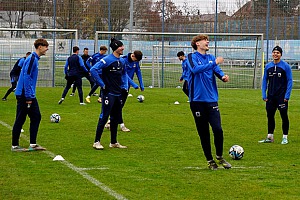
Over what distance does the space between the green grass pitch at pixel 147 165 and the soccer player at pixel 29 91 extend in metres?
0.44

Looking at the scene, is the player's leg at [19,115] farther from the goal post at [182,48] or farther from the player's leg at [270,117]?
the goal post at [182,48]

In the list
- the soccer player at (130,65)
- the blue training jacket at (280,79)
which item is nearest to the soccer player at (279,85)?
the blue training jacket at (280,79)

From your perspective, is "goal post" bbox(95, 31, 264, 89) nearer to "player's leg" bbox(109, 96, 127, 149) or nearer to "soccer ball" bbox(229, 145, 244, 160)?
"player's leg" bbox(109, 96, 127, 149)

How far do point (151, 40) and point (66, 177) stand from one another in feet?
86.1

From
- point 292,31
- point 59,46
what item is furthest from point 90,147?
point 292,31

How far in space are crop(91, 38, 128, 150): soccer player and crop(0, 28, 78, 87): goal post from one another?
20.5 m

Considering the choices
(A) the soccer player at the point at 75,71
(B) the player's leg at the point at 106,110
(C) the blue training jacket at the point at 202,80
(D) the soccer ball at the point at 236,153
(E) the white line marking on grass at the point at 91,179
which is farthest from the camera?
(A) the soccer player at the point at 75,71

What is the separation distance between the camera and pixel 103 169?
9.84 meters

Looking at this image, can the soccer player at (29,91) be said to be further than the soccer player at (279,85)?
No

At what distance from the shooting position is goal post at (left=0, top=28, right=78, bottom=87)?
107 feet

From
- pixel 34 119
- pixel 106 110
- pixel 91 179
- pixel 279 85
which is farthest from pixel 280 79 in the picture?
pixel 91 179

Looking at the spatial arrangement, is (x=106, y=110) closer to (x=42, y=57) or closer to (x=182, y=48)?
(x=42, y=57)

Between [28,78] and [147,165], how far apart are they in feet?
9.20

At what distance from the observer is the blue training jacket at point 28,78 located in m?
11.3
